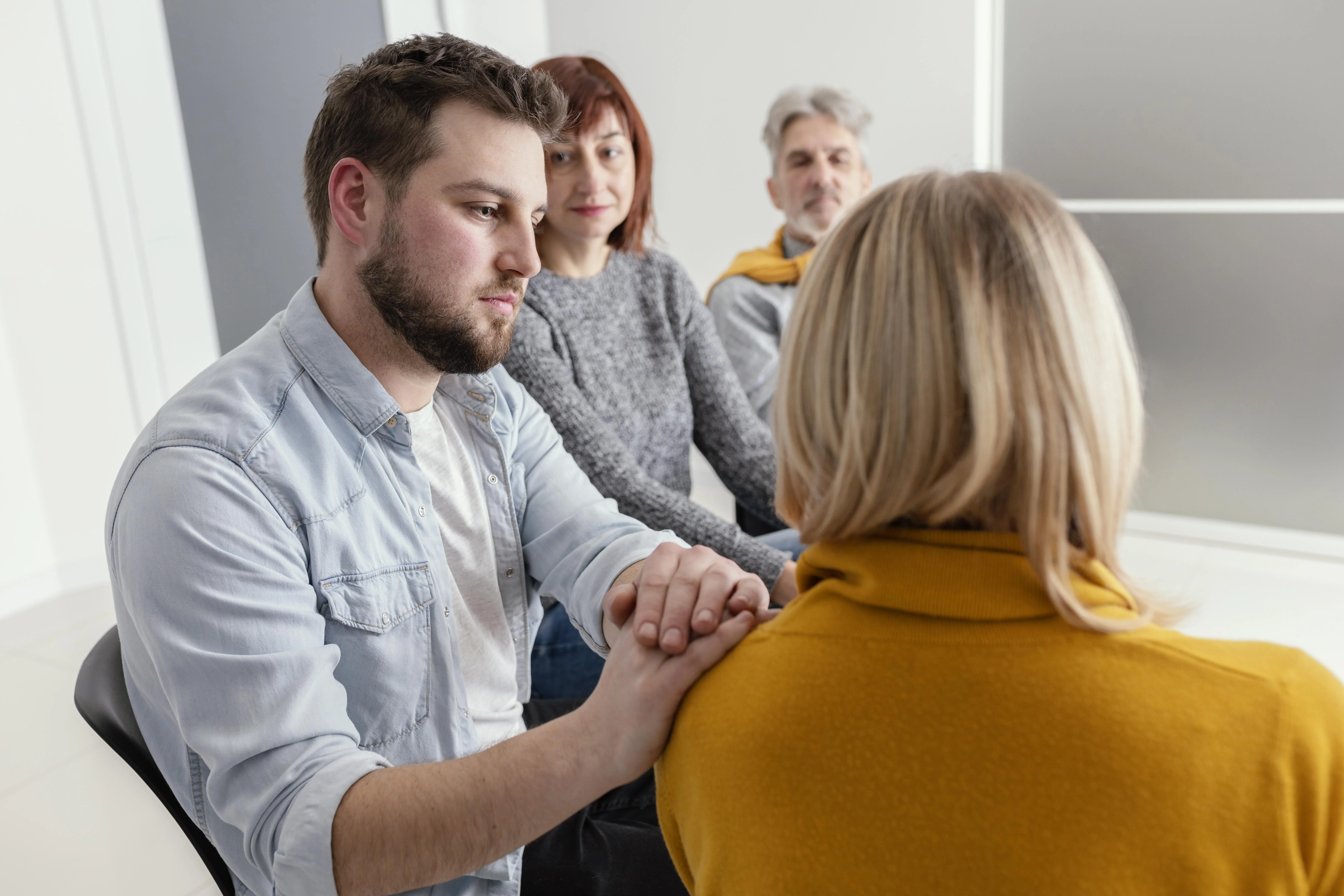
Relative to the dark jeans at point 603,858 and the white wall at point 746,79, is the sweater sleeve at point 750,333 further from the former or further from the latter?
the dark jeans at point 603,858

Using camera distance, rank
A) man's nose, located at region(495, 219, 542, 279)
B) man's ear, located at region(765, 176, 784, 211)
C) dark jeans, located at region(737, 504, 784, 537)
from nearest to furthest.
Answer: man's nose, located at region(495, 219, 542, 279), dark jeans, located at region(737, 504, 784, 537), man's ear, located at region(765, 176, 784, 211)

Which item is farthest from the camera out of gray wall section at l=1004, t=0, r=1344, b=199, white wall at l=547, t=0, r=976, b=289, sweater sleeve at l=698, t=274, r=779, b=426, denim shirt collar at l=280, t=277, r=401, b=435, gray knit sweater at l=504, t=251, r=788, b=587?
white wall at l=547, t=0, r=976, b=289

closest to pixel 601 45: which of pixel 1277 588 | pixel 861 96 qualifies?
pixel 861 96

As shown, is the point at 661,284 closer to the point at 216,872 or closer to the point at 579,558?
the point at 579,558

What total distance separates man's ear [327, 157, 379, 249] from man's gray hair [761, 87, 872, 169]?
1.67 meters

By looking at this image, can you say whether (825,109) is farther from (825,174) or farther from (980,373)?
(980,373)

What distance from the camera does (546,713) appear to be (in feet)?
4.43

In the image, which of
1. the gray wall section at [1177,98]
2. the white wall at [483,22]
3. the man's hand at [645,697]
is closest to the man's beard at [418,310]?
the man's hand at [645,697]

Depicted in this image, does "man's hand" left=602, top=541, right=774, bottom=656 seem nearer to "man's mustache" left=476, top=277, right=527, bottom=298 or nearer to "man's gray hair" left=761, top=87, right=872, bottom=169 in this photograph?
"man's mustache" left=476, top=277, right=527, bottom=298

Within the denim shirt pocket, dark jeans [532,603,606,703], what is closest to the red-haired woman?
dark jeans [532,603,606,703]

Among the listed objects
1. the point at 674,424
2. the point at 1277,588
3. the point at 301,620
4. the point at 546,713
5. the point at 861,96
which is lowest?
the point at 1277,588

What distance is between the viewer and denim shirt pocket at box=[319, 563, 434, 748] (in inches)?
39.0

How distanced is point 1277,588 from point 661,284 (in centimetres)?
213

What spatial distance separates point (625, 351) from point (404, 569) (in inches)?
34.7
